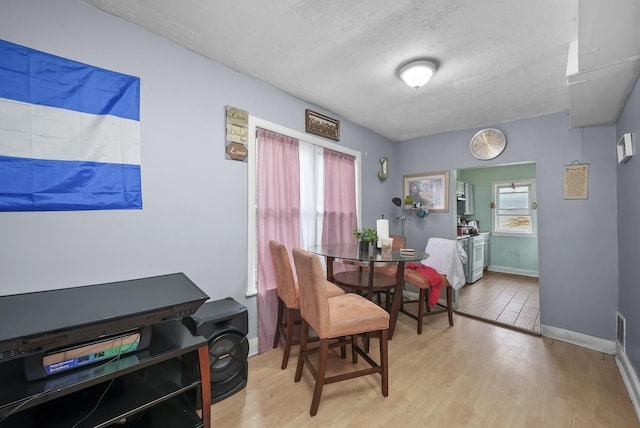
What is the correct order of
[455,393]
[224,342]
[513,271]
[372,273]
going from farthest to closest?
1. [513,271]
2. [372,273]
3. [455,393]
4. [224,342]

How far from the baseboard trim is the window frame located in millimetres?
2944

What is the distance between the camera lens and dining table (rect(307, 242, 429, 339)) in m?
2.08

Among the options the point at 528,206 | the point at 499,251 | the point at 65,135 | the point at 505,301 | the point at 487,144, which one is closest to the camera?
the point at 65,135

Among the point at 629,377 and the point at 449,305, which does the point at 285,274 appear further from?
the point at 629,377

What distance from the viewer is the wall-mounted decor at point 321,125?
2703 millimetres

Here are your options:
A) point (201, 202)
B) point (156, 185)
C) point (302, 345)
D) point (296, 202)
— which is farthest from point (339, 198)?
point (156, 185)

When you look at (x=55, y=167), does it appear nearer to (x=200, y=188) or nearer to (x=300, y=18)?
(x=200, y=188)

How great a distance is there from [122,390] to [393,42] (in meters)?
2.51

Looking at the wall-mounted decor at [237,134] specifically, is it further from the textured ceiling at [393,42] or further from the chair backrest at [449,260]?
the chair backrest at [449,260]

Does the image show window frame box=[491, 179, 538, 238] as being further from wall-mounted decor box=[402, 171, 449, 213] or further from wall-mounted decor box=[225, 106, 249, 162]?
wall-mounted decor box=[225, 106, 249, 162]

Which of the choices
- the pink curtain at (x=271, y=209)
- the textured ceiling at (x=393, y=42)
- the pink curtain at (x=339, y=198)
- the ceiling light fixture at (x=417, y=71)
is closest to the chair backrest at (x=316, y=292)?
the pink curtain at (x=271, y=209)

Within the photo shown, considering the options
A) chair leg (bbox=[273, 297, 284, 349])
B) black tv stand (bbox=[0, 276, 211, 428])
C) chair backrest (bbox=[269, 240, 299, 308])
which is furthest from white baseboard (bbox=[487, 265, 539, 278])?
black tv stand (bbox=[0, 276, 211, 428])

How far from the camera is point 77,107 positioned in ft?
4.72

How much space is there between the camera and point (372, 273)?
2336 millimetres
